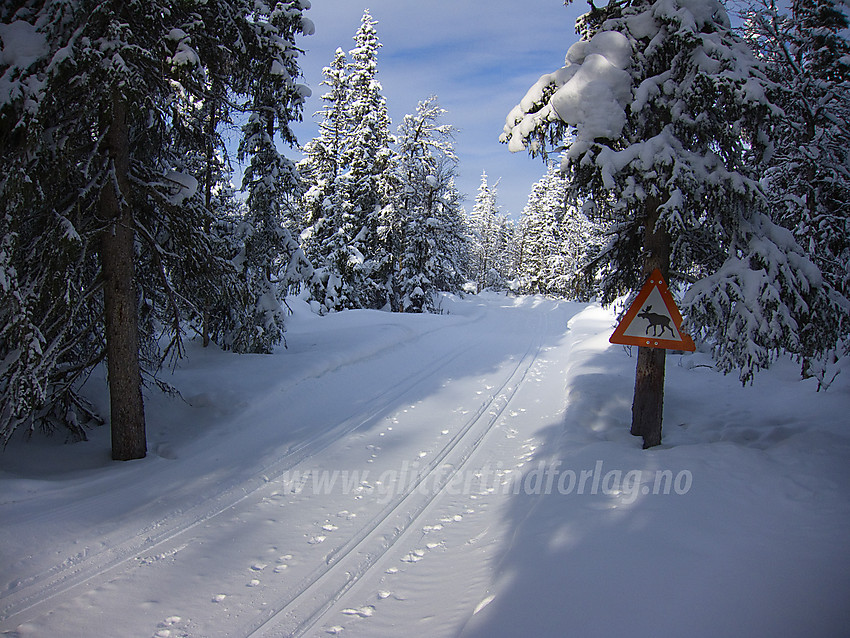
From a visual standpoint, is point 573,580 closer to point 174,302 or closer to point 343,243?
point 174,302

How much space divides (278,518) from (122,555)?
5.09ft

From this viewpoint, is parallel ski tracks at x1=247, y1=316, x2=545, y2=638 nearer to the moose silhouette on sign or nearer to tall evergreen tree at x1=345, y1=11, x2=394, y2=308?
the moose silhouette on sign

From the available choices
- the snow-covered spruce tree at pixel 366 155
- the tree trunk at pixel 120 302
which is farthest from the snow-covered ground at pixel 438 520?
the snow-covered spruce tree at pixel 366 155

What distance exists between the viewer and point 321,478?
6.69 meters

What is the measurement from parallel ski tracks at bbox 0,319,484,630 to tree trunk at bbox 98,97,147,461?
2213 millimetres

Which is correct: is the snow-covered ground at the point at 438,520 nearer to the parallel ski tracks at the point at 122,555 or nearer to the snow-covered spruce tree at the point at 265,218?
the parallel ski tracks at the point at 122,555

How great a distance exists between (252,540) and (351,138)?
2447 centimetres

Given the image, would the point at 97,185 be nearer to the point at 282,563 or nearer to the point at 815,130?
the point at 282,563

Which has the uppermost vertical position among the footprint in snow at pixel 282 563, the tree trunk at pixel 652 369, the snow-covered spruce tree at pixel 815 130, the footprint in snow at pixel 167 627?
the snow-covered spruce tree at pixel 815 130

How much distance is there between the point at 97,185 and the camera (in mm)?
6758

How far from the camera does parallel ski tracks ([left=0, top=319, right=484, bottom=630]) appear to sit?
4098 mm

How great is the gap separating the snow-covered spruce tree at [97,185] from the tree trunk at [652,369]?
684cm

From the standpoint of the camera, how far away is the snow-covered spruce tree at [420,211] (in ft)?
94.3

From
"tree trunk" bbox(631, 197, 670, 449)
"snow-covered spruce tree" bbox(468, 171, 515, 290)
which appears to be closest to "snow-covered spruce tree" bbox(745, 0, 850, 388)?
"tree trunk" bbox(631, 197, 670, 449)
